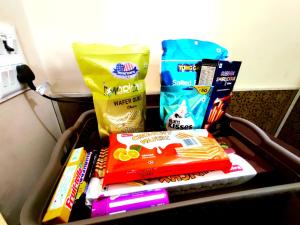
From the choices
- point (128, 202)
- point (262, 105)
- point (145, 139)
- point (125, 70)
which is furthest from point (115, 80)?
point (262, 105)

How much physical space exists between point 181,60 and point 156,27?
186mm

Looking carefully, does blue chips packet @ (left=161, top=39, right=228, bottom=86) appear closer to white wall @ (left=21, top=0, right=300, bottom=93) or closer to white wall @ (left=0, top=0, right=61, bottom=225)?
white wall @ (left=21, top=0, right=300, bottom=93)

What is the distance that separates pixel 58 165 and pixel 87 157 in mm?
63

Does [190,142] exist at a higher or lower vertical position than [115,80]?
lower

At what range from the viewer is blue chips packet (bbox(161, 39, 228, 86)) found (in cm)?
40

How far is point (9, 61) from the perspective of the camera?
14.6 inches

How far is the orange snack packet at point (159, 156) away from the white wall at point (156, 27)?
0.88 ft

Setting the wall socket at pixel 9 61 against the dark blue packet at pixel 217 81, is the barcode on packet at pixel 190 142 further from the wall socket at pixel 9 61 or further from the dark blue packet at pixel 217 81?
the wall socket at pixel 9 61

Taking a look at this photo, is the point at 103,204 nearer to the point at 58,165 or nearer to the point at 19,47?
the point at 58,165

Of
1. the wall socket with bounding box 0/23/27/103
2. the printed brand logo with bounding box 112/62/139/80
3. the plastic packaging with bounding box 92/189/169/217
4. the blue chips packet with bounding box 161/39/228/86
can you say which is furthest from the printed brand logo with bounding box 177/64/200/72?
the wall socket with bounding box 0/23/27/103

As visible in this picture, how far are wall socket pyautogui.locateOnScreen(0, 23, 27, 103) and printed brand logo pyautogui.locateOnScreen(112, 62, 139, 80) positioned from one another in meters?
0.22

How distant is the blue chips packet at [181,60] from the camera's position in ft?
1.32

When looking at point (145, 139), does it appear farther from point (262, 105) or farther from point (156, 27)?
point (262, 105)

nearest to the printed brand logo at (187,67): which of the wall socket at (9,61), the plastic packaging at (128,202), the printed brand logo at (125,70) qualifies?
the printed brand logo at (125,70)
